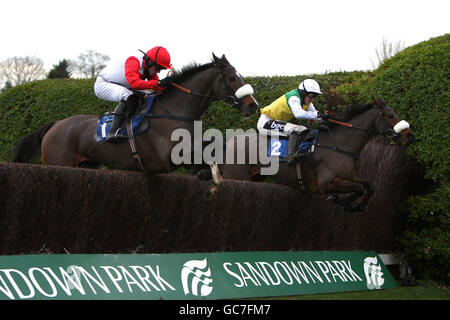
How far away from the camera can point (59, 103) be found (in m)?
11.6

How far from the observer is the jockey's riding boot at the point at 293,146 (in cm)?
740

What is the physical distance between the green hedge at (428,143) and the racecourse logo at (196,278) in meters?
3.80

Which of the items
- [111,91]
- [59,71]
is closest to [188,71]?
[111,91]

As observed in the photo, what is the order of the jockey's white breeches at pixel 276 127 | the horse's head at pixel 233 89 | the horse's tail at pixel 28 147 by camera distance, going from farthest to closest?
1. the jockey's white breeches at pixel 276 127
2. the horse's tail at pixel 28 147
3. the horse's head at pixel 233 89

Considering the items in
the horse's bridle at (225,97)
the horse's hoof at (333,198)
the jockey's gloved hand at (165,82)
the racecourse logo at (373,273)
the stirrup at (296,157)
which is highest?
the jockey's gloved hand at (165,82)

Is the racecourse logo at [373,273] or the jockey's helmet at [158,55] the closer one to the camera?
the jockey's helmet at [158,55]

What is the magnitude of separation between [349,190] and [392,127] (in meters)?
1.01

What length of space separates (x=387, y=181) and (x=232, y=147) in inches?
93.0

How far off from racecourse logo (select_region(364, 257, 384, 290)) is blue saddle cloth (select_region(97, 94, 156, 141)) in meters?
3.54

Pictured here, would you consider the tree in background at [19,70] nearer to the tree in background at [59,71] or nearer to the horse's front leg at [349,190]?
the tree in background at [59,71]

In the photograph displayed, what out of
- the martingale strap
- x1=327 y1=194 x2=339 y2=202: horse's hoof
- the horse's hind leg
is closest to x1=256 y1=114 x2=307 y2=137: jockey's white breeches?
the martingale strap

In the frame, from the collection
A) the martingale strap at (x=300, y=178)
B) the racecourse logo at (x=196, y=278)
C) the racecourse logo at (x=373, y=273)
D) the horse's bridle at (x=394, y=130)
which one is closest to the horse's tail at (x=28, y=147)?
the racecourse logo at (x=196, y=278)
